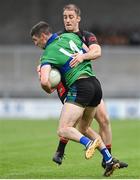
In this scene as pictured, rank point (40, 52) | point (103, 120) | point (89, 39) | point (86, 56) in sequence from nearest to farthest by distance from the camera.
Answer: point (86, 56) < point (89, 39) < point (103, 120) < point (40, 52)

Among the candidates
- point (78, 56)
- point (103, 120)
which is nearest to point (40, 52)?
point (103, 120)

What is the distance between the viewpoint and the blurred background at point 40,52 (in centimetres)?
2822

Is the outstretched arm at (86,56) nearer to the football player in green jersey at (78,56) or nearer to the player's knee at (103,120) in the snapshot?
the football player in green jersey at (78,56)

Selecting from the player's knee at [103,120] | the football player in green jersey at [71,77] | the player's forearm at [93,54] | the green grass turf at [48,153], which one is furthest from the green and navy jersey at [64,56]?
the green grass turf at [48,153]

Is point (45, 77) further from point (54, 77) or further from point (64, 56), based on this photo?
point (64, 56)

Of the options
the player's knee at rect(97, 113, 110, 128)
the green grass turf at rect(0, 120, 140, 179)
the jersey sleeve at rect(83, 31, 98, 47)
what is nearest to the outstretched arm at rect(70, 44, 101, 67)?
the jersey sleeve at rect(83, 31, 98, 47)

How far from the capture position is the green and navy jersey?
10125 millimetres

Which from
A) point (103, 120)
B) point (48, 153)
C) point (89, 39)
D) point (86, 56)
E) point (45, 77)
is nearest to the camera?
point (45, 77)

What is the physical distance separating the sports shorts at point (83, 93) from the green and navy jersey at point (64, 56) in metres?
0.09

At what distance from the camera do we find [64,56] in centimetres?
1014

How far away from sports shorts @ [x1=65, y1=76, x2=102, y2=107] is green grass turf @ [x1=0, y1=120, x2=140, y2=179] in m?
1.08

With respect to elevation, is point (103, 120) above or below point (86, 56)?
below

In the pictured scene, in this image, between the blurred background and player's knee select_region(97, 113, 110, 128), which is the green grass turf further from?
the blurred background

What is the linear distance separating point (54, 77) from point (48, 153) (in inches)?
199
